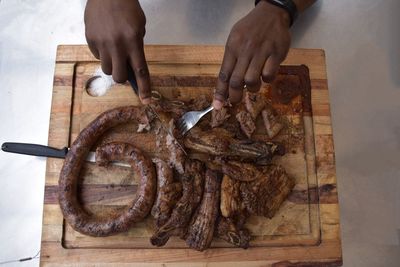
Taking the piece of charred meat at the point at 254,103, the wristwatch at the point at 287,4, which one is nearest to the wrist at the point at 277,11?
the wristwatch at the point at 287,4

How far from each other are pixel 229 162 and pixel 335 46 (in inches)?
58.6

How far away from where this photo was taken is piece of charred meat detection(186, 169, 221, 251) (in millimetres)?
2168

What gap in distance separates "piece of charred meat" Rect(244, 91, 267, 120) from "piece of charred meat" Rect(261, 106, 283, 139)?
0.15 ft

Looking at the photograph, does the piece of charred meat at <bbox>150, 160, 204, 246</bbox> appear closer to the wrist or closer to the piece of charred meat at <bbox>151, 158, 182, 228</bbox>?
the piece of charred meat at <bbox>151, 158, 182, 228</bbox>

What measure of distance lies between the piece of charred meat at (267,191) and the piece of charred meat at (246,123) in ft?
0.90

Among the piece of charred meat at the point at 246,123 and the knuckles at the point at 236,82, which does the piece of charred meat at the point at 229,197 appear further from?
the knuckles at the point at 236,82

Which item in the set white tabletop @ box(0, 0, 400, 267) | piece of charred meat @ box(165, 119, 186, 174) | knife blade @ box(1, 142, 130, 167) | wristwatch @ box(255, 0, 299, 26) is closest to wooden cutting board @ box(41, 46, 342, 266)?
knife blade @ box(1, 142, 130, 167)

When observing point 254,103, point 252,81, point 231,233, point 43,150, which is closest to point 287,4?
point 252,81

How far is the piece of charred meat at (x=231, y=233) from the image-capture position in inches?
86.1

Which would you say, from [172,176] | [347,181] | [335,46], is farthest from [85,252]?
[335,46]

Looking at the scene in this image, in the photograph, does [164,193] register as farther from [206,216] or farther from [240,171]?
[240,171]

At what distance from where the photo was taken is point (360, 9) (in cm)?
307

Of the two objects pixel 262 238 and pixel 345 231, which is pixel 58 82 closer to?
pixel 262 238

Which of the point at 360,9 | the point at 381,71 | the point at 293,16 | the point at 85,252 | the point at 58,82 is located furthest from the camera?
the point at 360,9
